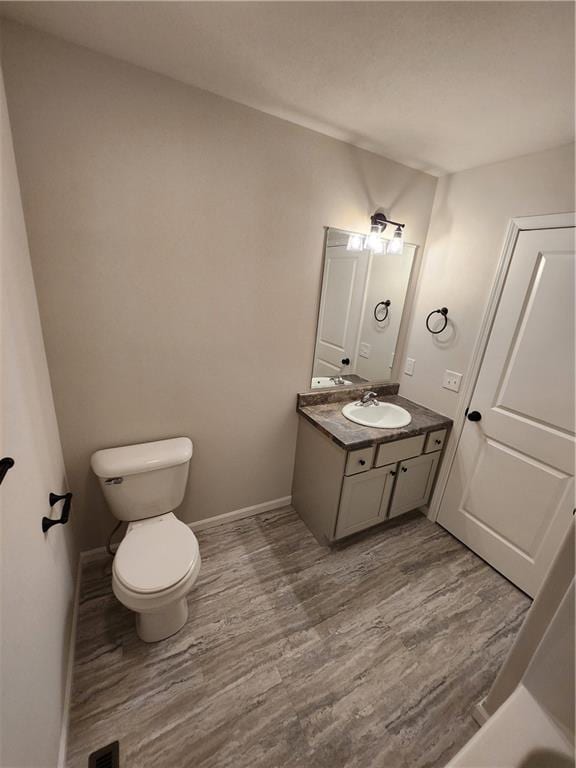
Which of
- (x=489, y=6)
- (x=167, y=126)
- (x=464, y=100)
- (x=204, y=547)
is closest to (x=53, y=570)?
(x=204, y=547)

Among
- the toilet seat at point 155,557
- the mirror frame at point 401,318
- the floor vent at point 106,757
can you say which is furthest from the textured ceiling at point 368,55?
the floor vent at point 106,757

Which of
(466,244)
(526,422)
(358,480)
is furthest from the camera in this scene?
(466,244)

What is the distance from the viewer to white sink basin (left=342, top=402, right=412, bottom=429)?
6.87 feet

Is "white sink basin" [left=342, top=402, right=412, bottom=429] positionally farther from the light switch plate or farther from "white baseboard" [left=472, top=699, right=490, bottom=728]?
"white baseboard" [left=472, top=699, right=490, bottom=728]

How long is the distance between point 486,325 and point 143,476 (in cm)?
208

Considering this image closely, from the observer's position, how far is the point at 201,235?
1519 millimetres

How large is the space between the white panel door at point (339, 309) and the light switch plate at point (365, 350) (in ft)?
0.19

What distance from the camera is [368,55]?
42.8 inches

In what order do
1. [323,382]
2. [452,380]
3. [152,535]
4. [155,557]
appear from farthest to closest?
[323,382]
[452,380]
[152,535]
[155,557]

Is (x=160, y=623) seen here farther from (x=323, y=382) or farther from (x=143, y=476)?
(x=323, y=382)

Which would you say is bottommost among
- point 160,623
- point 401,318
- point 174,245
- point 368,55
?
point 160,623

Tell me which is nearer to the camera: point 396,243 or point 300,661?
point 300,661

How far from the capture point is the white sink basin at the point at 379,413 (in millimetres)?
2094

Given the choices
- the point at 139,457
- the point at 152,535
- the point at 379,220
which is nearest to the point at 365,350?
the point at 379,220
